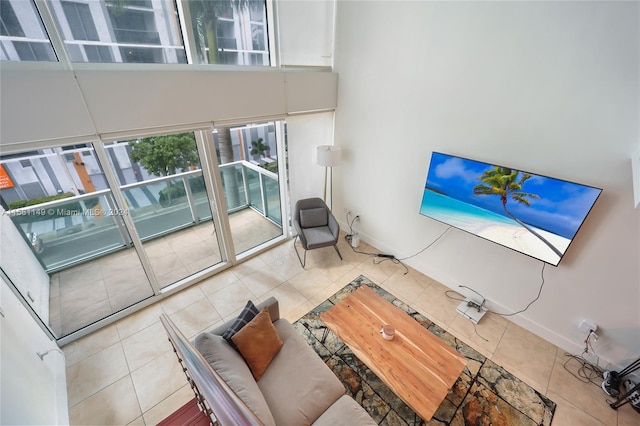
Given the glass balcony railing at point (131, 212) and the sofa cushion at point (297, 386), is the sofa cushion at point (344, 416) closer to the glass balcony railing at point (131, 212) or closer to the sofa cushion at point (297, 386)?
the sofa cushion at point (297, 386)

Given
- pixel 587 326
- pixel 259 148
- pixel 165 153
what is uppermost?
pixel 165 153

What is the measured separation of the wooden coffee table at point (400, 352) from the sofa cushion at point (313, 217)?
5.70ft

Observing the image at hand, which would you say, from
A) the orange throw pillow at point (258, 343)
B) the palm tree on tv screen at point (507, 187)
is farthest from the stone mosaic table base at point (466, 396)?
the palm tree on tv screen at point (507, 187)

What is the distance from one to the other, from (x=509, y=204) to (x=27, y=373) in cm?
439

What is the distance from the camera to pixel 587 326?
2.62m

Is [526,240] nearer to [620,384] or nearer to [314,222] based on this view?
[620,384]

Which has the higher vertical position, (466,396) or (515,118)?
(515,118)

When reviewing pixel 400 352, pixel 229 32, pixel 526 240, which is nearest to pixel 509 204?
pixel 526 240

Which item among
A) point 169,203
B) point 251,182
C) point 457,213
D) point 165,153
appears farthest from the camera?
point 251,182

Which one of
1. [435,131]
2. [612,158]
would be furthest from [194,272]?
[612,158]

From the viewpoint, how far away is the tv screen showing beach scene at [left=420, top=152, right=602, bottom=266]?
7.66 ft

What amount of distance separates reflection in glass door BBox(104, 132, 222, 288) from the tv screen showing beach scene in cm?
304

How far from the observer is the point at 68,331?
2836mm

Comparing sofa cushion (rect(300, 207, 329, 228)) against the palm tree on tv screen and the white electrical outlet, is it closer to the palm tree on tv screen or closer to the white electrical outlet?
the palm tree on tv screen
